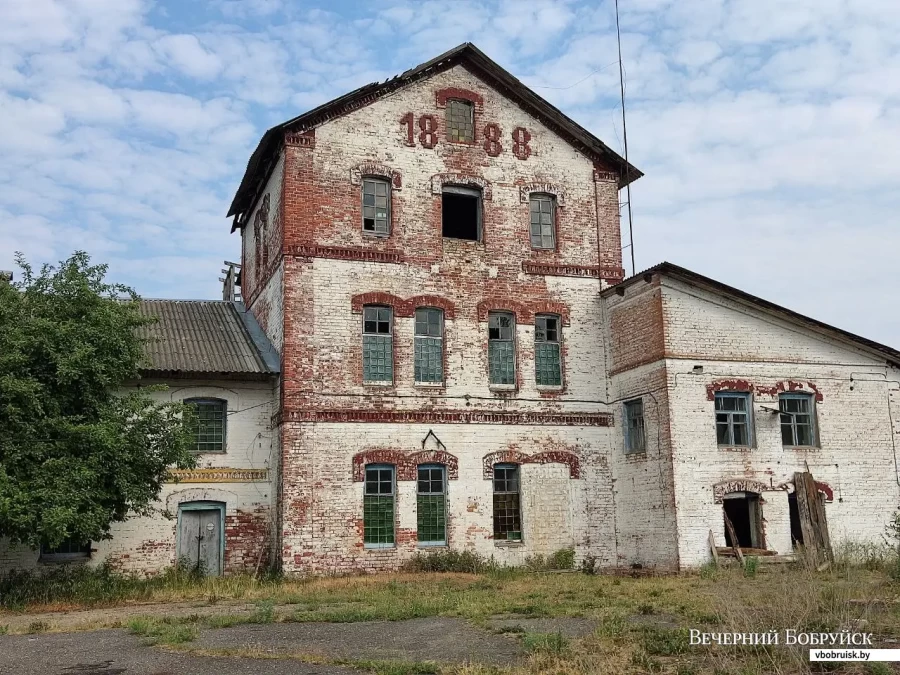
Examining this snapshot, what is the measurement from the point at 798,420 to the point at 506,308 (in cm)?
696

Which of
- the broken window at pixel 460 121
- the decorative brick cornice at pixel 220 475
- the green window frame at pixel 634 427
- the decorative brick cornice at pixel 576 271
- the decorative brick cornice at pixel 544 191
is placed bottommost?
the decorative brick cornice at pixel 220 475

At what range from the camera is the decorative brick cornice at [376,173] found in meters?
20.2

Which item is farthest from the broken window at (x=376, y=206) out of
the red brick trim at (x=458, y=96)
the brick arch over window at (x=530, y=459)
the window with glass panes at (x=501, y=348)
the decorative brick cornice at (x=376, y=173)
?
the brick arch over window at (x=530, y=459)

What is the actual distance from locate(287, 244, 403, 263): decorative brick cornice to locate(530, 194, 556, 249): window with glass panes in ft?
11.6

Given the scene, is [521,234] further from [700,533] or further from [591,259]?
[700,533]

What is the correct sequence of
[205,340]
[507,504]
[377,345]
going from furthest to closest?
[205,340]
[507,504]
[377,345]

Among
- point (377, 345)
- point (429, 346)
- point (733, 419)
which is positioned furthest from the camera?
point (429, 346)

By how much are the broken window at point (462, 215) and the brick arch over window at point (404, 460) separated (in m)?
5.36

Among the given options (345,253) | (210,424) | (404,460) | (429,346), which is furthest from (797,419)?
(210,424)

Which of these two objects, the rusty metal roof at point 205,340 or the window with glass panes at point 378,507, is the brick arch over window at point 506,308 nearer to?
the window with glass panes at point 378,507

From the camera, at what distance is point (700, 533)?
60.4 feet

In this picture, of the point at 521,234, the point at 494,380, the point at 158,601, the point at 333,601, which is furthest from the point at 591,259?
the point at 158,601

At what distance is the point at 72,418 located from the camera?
15820mm

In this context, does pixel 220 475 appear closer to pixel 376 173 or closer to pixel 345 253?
pixel 345 253
